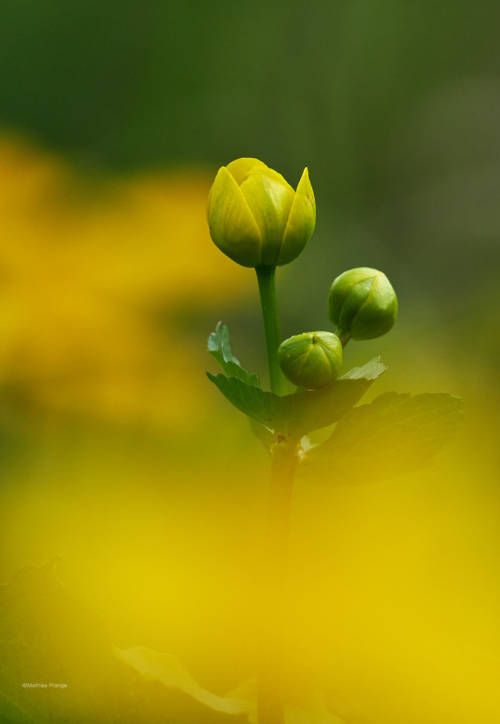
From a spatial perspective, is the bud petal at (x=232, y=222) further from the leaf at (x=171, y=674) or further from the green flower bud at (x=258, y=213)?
the leaf at (x=171, y=674)

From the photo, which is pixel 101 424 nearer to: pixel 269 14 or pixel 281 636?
pixel 281 636

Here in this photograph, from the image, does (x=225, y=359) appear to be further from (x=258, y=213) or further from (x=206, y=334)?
(x=206, y=334)

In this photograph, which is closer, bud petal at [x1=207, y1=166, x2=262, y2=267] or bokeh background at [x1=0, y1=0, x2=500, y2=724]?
bud petal at [x1=207, y1=166, x2=262, y2=267]

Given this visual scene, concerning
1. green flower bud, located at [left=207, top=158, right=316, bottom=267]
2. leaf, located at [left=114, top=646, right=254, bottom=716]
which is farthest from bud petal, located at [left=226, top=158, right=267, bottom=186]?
leaf, located at [left=114, top=646, right=254, bottom=716]

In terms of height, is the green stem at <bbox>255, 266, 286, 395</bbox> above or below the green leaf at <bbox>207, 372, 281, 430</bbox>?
above

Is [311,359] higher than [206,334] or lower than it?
lower

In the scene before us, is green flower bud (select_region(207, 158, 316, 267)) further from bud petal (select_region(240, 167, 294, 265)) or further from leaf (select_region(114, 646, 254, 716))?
leaf (select_region(114, 646, 254, 716))

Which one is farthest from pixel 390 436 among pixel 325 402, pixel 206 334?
pixel 206 334
